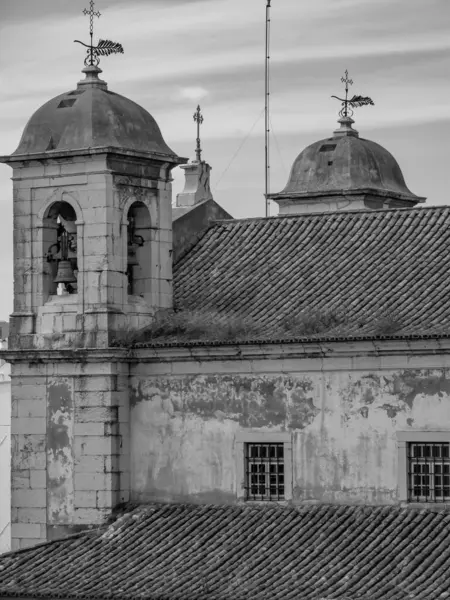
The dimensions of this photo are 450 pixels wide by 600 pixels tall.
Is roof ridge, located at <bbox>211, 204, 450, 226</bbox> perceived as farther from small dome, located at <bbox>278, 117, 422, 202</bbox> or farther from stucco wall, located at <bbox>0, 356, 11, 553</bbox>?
stucco wall, located at <bbox>0, 356, 11, 553</bbox>

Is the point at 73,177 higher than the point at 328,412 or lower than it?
higher

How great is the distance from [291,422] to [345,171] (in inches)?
560

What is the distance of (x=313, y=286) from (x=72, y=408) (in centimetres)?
495

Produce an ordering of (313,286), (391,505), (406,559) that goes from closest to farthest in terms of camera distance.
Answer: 1. (406,559)
2. (391,505)
3. (313,286)

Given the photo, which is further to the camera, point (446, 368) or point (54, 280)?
point (54, 280)

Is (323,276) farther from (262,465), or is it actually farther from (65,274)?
(65,274)

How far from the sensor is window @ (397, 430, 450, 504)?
35969 mm

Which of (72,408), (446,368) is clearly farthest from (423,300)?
(72,408)

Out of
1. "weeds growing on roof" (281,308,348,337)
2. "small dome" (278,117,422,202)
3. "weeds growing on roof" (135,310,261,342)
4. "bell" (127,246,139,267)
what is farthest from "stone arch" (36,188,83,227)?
"small dome" (278,117,422,202)

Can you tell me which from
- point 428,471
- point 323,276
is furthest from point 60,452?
point 428,471

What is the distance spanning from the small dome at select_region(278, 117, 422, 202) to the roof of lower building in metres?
8.47

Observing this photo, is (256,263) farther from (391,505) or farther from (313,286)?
(391,505)

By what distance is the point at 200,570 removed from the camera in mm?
35312

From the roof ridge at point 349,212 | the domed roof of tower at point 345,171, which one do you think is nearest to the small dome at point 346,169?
the domed roof of tower at point 345,171
